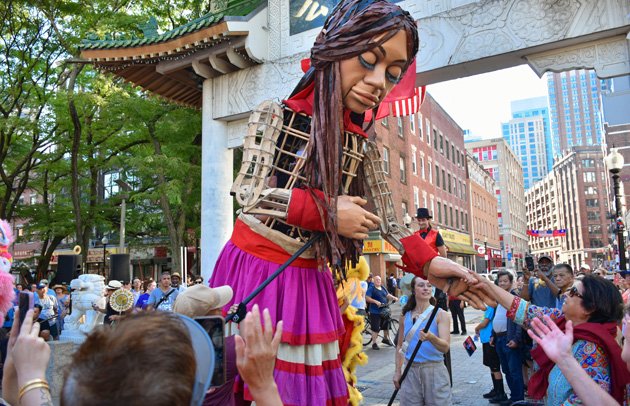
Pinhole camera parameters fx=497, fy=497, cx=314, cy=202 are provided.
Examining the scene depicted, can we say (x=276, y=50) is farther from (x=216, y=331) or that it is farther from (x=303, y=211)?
(x=216, y=331)

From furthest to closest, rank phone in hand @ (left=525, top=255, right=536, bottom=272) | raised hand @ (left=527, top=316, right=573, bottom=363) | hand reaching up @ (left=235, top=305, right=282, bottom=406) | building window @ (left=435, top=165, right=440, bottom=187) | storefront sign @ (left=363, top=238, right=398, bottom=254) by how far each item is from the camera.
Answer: building window @ (left=435, top=165, right=440, bottom=187) < storefront sign @ (left=363, top=238, right=398, bottom=254) < phone in hand @ (left=525, top=255, right=536, bottom=272) < raised hand @ (left=527, top=316, right=573, bottom=363) < hand reaching up @ (left=235, top=305, right=282, bottom=406)

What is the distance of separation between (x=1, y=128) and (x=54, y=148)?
3.93 meters

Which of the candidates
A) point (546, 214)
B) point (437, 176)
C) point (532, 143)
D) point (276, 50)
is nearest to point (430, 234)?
point (276, 50)

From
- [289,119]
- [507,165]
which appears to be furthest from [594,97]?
[289,119]

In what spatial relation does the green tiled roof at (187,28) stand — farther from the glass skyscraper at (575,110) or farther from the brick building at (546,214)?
the glass skyscraper at (575,110)

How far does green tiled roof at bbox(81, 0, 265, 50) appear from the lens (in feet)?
25.6

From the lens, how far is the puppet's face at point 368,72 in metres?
2.54

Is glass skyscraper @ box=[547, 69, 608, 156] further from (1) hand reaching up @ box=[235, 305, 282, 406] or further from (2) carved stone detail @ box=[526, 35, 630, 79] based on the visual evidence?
(1) hand reaching up @ box=[235, 305, 282, 406]

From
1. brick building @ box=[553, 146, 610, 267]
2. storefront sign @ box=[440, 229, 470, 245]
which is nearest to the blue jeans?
storefront sign @ box=[440, 229, 470, 245]

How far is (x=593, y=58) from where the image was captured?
250 inches

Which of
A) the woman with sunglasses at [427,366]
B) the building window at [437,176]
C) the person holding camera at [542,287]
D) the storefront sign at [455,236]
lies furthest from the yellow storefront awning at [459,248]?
the woman with sunglasses at [427,366]

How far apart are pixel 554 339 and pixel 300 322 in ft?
3.73

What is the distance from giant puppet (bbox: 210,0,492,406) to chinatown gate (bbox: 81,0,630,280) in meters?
4.61

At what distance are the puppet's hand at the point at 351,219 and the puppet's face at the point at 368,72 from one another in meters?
0.55
